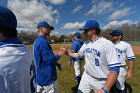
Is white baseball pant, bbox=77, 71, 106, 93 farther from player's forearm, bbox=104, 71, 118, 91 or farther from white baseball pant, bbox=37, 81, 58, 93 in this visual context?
player's forearm, bbox=104, 71, 118, 91

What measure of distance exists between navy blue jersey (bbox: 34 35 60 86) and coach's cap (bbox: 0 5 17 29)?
339 centimetres

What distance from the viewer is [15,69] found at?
220cm

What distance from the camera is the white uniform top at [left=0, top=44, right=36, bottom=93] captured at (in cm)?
214

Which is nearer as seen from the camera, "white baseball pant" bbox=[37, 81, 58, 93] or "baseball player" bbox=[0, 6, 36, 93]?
"baseball player" bbox=[0, 6, 36, 93]

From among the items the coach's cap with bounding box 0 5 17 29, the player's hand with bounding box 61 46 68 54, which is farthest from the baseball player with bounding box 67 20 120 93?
the coach's cap with bounding box 0 5 17 29

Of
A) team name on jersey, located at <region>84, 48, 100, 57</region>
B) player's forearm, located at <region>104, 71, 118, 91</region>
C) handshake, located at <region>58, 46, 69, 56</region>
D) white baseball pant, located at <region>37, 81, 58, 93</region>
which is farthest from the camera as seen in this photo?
handshake, located at <region>58, 46, 69, 56</region>

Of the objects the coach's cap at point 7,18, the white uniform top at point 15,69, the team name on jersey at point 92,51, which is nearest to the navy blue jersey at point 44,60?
the team name on jersey at point 92,51

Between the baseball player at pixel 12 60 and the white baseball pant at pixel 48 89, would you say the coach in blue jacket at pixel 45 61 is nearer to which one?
the white baseball pant at pixel 48 89

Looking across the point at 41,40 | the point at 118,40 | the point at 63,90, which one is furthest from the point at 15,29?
the point at 63,90

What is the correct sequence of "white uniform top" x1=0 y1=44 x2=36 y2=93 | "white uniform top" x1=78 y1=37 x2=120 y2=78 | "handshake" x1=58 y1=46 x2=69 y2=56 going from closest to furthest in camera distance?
1. "white uniform top" x1=0 y1=44 x2=36 y2=93
2. "white uniform top" x1=78 y1=37 x2=120 y2=78
3. "handshake" x1=58 y1=46 x2=69 y2=56

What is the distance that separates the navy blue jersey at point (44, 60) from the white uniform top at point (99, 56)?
0.82m

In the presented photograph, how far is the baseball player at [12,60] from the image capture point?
2150mm

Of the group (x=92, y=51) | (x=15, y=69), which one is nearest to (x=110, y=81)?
(x=92, y=51)

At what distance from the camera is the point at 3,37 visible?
2273 millimetres
